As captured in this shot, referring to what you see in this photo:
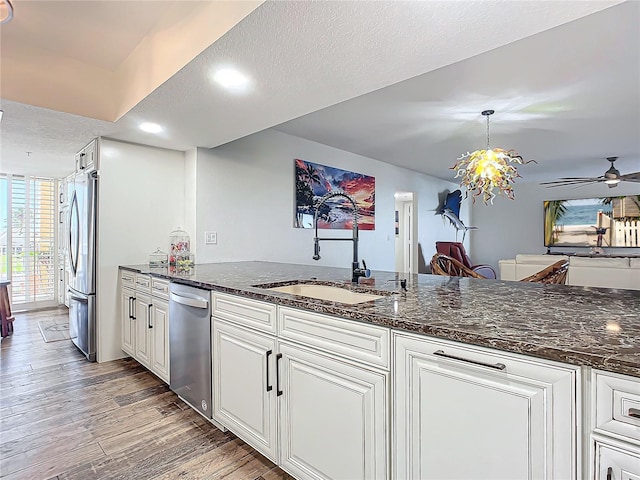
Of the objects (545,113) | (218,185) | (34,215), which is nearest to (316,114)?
(218,185)

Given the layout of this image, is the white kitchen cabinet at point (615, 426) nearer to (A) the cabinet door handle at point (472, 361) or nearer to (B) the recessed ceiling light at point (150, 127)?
(A) the cabinet door handle at point (472, 361)

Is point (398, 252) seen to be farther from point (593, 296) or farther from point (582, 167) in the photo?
point (593, 296)

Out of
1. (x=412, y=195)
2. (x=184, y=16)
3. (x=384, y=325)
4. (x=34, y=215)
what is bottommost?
(x=384, y=325)

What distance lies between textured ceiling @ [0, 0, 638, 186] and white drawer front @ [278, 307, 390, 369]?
1211 millimetres

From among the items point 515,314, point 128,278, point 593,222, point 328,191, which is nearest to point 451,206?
point 593,222

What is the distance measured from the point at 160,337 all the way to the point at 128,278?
85 cm

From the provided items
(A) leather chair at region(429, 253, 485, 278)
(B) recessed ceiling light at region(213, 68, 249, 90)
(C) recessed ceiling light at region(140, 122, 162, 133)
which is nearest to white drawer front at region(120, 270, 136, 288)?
(C) recessed ceiling light at region(140, 122, 162, 133)

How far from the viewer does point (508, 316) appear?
3.82ft

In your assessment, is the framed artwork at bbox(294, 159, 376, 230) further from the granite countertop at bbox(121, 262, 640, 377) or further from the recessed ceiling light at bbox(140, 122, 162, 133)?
the granite countertop at bbox(121, 262, 640, 377)

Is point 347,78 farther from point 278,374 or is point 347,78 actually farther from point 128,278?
point 128,278

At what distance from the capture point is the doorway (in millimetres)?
6594

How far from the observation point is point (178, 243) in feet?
11.0

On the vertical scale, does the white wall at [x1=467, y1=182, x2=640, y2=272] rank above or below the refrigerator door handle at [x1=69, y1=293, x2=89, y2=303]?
above

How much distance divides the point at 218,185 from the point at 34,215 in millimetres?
3640
